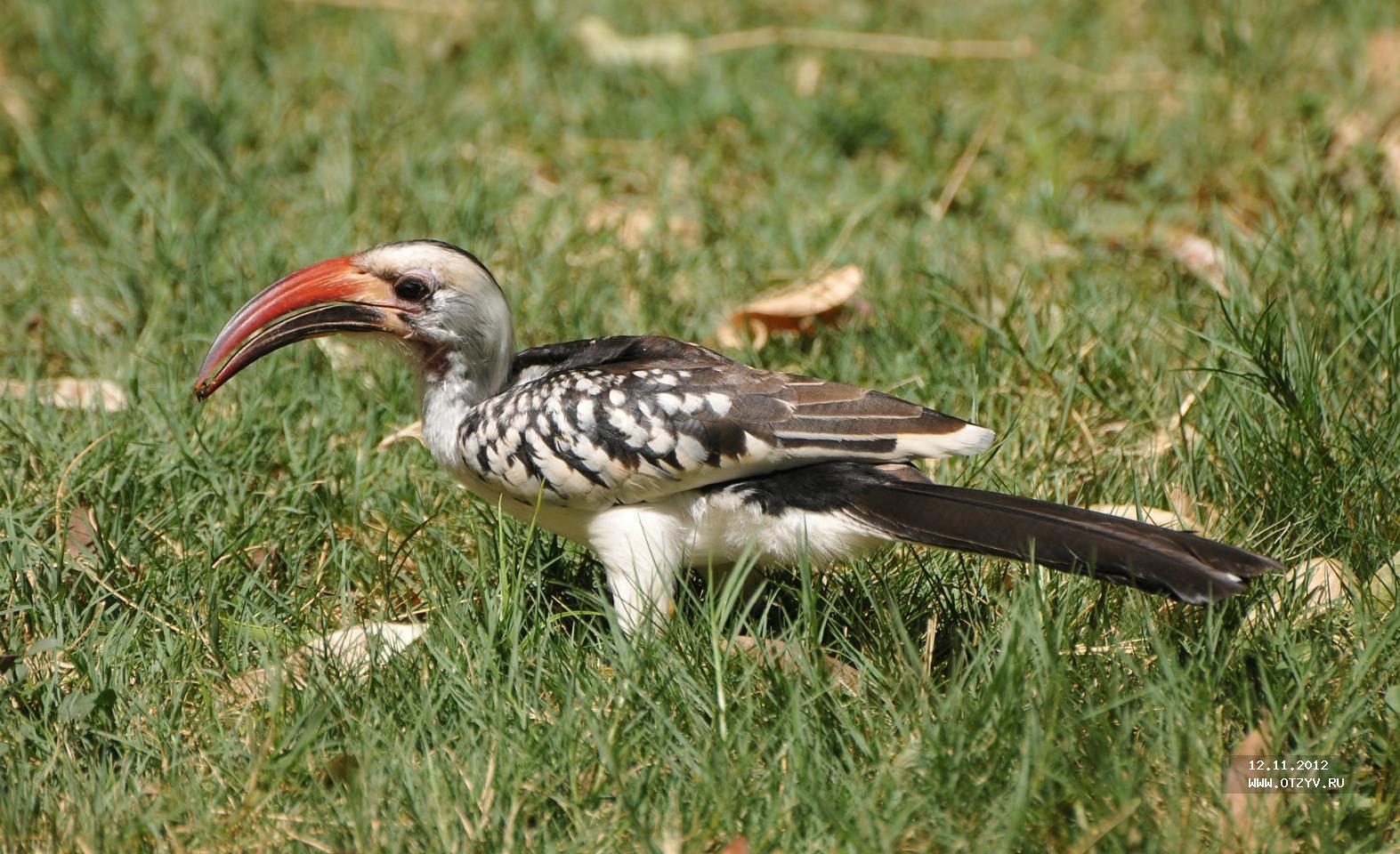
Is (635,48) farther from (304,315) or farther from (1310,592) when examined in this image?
(1310,592)

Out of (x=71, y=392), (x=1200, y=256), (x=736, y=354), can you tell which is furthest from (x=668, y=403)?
(x=1200, y=256)

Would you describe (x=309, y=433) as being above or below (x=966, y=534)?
below

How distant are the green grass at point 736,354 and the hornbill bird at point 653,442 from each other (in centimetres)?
19

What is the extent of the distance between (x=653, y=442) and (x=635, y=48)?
3.42 metres

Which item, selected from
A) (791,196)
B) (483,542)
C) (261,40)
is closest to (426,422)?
(483,542)

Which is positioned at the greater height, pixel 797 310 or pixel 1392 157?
pixel 1392 157

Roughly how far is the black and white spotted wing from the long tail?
118mm

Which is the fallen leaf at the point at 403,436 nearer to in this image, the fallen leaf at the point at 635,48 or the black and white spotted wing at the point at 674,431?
the black and white spotted wing at the point at 674,431

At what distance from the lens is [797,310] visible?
176 inches

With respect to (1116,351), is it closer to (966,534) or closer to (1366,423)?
(1366,423)

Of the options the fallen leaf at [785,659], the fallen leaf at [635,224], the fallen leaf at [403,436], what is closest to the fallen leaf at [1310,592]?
the fallen leaf at [785,659]

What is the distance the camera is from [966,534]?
2.97m

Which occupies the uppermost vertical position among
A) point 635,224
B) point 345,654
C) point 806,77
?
point 806,77

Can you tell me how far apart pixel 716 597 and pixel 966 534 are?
83 centimetres
